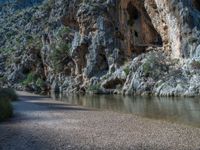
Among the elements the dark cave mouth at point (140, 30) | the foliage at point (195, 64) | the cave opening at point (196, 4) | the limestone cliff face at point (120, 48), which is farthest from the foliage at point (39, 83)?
the foliage at point (195, 64)

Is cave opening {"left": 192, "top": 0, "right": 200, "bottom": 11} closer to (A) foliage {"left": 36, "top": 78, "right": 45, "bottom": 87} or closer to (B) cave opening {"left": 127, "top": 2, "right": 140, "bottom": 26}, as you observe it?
(B) cave opening {"left": 127, "top": 2, "right": 140, "bottom": 26}

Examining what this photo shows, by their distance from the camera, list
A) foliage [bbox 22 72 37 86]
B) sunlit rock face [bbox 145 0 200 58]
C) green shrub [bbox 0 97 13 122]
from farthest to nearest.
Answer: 1. foliage [bbox 22 72 37 86]
2. sunlit rock face [bbox 145 0 200 58]
3. green shrub [bbox 0 97 13 122]

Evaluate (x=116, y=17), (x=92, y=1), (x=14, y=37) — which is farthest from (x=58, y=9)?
(x=14, y=37)

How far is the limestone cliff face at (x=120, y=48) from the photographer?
187 ft

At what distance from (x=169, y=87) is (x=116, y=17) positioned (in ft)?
110

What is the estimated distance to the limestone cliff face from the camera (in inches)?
2239

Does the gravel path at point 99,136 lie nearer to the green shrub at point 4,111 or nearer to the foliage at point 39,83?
the green shrub at point 4,111

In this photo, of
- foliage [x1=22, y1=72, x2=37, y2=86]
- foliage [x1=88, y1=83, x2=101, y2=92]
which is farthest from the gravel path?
foliage [x1=22, y1=72, x2=37, y2=86]

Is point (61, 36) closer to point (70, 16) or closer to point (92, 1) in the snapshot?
point (70, 16)

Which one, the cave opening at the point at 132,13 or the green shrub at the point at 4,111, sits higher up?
the cave opening at the point at 132,13

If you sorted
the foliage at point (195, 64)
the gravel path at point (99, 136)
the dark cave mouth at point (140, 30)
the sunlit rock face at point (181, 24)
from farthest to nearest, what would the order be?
the dark cave mouth at point (140, 30)
the sunlit rock face at point (181, 24)
the foliage at point (195, 64)
the gravel path at point (99, 136)

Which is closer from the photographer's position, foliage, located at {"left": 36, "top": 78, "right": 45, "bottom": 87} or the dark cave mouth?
the dark cave mouth

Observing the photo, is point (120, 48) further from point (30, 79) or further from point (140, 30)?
point (30, 79)

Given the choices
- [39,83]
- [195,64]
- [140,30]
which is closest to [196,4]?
[195,64]
